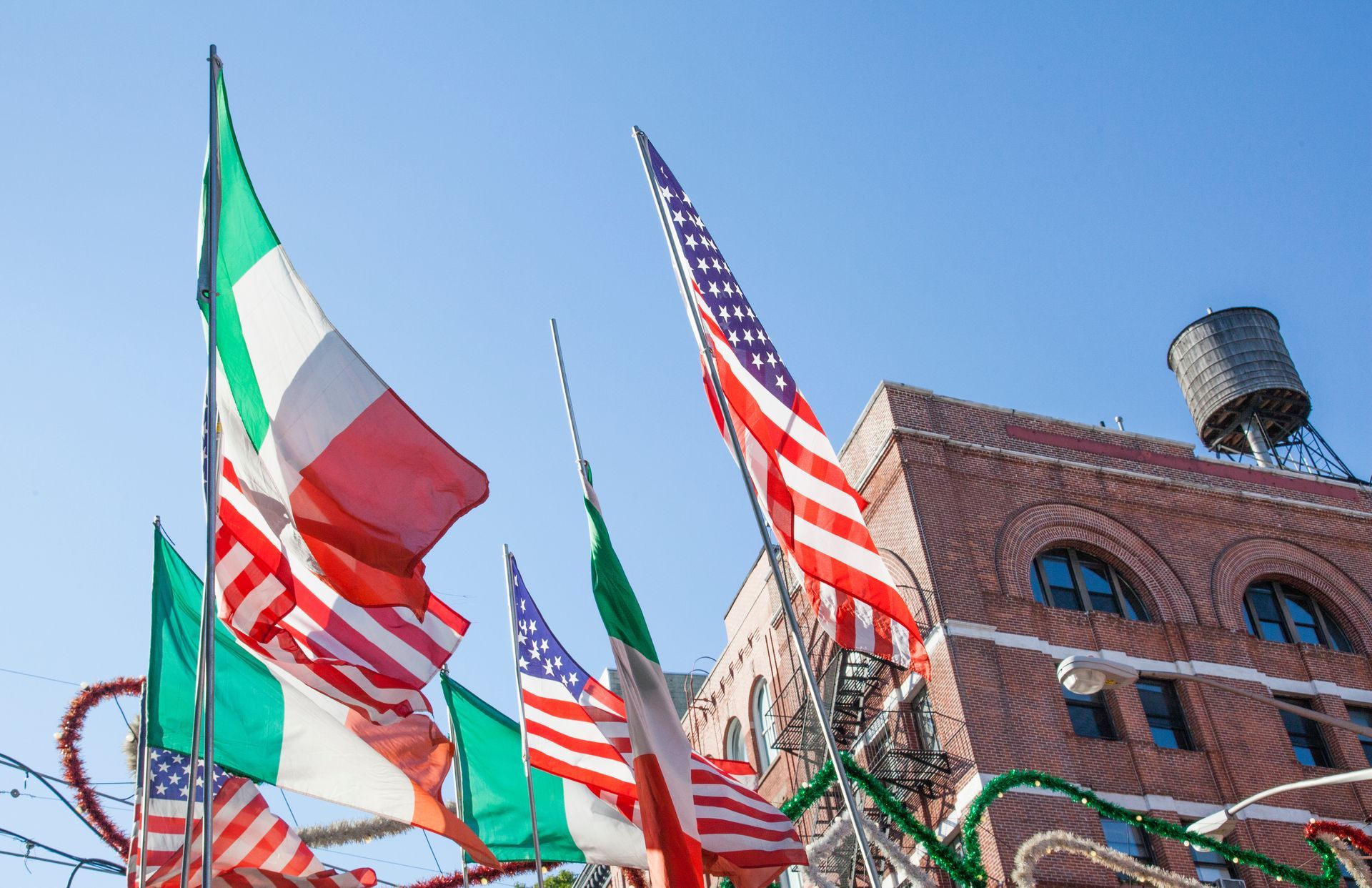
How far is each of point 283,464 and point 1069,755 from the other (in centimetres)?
1795

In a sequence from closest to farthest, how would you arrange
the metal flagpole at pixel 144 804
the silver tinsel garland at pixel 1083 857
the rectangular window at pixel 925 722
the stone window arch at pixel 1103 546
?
the metal flagpole at pixel 144 804
the silver tinsel garland at pixel 1083 857
the rectangular window at pixel 925 722
the stone window arch at pixel 1103 546

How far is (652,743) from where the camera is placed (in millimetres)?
12961

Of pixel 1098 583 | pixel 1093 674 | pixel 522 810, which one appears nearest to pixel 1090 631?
pixel 1098 583

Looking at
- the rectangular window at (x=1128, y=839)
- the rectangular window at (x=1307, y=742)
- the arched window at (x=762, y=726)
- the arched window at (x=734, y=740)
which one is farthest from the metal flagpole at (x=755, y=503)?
the arched window at (x=734, y=740)

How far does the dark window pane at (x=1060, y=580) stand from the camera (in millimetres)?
28766

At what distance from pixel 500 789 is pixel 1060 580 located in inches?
535

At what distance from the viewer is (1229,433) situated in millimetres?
48062

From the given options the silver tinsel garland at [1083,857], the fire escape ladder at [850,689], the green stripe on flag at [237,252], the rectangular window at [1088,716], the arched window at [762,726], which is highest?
the arched window at [762,726]

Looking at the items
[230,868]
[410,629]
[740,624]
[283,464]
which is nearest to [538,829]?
[230,868]

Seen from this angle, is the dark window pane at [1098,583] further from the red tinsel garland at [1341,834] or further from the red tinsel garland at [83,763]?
the red tinsel garland at [83,763]

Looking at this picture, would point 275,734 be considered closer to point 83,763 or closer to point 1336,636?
point 83,763

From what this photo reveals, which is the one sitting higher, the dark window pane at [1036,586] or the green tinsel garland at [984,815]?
the dark window pane at [1036,586]

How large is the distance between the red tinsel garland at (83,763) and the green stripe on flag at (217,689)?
14.2 ft

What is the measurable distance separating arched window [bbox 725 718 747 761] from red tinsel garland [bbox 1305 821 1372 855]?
15.4 metres
